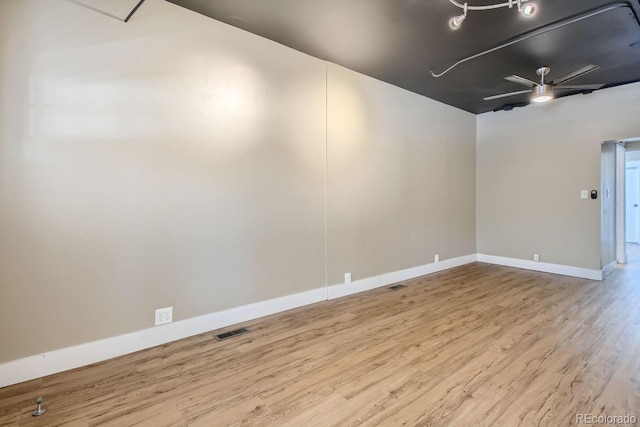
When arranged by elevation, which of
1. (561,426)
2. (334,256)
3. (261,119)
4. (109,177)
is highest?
(261,119)

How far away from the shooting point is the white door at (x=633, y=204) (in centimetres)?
738

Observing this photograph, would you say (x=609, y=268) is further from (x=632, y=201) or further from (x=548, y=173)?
(x=632, y=201)

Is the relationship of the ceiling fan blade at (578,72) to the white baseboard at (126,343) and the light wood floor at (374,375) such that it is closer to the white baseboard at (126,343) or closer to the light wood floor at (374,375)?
the light wood floor at (374,375)

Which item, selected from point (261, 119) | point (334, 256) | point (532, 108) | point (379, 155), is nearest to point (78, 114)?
point (261, 119)

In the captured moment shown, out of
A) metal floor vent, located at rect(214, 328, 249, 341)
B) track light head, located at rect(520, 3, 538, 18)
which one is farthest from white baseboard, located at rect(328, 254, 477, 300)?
track light head, located at rect(520, 3, 538, 18)

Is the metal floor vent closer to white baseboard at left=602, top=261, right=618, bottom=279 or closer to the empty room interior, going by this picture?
the empty room interior

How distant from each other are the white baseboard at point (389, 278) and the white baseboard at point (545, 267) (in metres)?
0.47

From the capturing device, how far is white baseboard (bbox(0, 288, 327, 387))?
79.5 inches

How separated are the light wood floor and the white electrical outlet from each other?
20 centimetres

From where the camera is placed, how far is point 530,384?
6.47ft

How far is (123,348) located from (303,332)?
1.42 metres

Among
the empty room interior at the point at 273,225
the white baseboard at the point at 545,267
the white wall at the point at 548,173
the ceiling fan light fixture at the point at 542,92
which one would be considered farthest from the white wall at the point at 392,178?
the ceiling fan light fixture at the point at 542,92

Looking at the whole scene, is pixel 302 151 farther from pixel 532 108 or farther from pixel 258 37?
pixel 532 108

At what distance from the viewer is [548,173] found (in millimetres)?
4895
